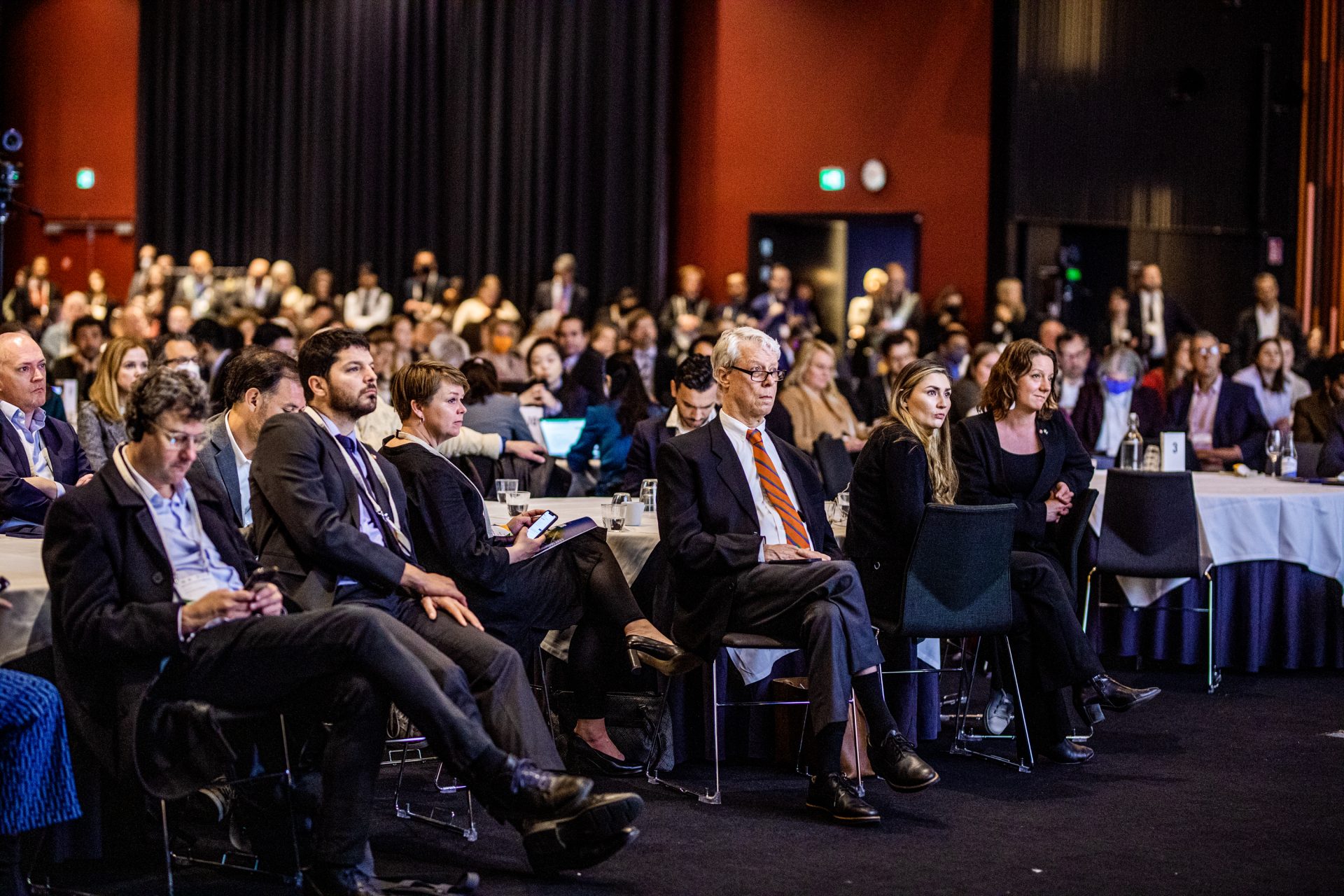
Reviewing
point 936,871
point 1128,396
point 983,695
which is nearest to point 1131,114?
point 1128,396

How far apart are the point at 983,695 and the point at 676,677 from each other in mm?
1649

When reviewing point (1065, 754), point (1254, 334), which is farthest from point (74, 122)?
point (1065, 754)

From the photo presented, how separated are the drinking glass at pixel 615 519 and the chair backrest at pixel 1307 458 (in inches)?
163

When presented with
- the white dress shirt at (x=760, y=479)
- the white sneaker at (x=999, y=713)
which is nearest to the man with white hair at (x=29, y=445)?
the white dress shirt at (x=760, y=479)

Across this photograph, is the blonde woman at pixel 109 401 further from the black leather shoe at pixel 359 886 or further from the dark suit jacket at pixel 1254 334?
the dark suit jacket at pixel 1254 334

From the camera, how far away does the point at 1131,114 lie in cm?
1420

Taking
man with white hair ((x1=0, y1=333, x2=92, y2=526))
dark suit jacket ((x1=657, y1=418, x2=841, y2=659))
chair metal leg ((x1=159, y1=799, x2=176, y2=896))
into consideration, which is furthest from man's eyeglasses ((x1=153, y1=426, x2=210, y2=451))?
dark suit jacket ((x1=657, y1=418, x2=841, y2=659))

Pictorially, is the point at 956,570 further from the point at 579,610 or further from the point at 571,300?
the point at 571,300

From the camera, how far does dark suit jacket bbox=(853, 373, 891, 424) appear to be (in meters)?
9.70

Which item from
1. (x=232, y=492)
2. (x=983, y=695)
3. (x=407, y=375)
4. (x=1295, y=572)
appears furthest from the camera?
(x=1295, y=572)

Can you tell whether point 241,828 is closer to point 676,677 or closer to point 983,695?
point 676,677

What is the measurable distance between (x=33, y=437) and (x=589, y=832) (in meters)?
2.49

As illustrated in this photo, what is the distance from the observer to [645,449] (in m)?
6.23

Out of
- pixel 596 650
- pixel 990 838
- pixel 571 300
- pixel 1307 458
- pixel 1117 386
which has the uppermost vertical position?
pixel 571 300
